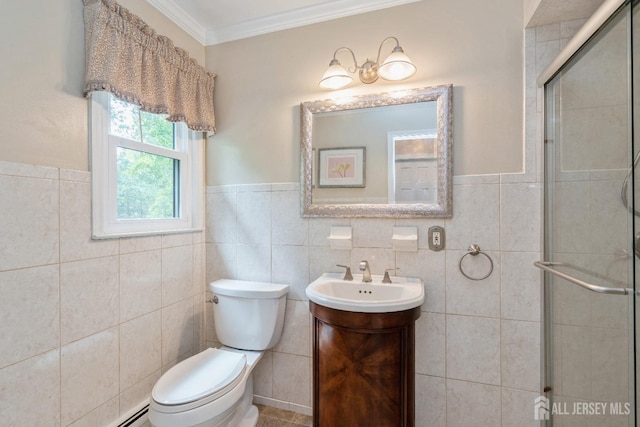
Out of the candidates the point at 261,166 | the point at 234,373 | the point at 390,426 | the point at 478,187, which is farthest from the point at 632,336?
the point at 261,166

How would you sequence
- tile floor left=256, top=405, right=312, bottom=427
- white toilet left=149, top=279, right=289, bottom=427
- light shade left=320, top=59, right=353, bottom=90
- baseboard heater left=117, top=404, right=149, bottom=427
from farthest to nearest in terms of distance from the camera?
tile floor left=256, top=405, right=312, bottom=427 → light shade left=320, top=59, right=353, bottom=90 → baseboard heater left=117, top=404, right=149, bottom=427 → white toilet left=149, top=279, right=289, bottom=427

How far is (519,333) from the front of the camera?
141 centimetres

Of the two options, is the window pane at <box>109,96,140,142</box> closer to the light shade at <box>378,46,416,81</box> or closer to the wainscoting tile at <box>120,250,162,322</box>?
the wainscoting tile at <box>120,250,162,322</box>

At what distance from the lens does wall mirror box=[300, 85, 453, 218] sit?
151 cm

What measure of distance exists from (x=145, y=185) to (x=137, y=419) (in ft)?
4.07

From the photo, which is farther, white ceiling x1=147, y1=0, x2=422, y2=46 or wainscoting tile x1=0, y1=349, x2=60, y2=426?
white ceiling x1=147, y1=0, x2=422, y2=46

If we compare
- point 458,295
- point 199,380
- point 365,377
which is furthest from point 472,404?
point 199,380

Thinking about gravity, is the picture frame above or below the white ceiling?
below

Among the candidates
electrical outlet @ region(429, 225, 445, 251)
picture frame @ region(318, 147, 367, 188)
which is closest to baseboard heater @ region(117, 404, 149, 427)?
picture frame @ region(318, 147, 367, 188)

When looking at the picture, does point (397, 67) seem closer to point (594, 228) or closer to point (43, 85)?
point (594, 228)

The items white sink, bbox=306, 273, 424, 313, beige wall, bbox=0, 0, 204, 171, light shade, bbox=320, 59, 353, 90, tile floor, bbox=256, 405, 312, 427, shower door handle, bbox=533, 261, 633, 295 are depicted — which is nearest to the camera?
shower door handle, bbox=533, 261, 633, 295

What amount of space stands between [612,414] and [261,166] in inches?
77.1

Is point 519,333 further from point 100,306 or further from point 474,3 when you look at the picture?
point 100,306

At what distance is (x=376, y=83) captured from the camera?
5.36 ft
